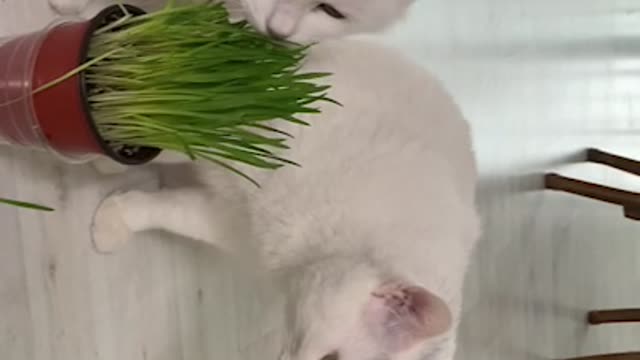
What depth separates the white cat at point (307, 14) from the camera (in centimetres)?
113

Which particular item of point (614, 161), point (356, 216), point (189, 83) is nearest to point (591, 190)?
point (614, 161)

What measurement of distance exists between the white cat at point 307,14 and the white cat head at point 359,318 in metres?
0.27

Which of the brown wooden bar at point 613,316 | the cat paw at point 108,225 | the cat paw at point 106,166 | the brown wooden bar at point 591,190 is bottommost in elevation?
the brown wooden bar at point 613,316

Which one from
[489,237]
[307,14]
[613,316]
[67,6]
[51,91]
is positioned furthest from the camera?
[613,316]

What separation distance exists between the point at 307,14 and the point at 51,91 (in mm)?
292

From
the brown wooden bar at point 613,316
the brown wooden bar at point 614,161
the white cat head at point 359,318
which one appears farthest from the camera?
the brown wooden bar at point 613,316

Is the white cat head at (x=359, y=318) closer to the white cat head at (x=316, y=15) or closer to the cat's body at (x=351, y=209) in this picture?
the cat's body at (x=351, y=209)

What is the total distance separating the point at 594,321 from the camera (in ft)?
9.32

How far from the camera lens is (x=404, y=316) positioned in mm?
1195

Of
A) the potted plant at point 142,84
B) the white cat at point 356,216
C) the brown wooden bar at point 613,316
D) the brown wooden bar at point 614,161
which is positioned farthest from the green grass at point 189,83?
the brown wooden bar at point 613,316

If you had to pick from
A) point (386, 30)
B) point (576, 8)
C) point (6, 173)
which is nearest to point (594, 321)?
point (576, 8)

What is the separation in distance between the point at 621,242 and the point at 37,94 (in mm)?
2385

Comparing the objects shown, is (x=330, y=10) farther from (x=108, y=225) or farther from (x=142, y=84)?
(x=108, y=225)

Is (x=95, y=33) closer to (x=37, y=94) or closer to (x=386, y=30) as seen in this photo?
(x=37, y=94)
